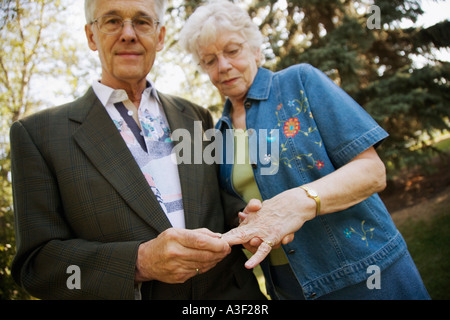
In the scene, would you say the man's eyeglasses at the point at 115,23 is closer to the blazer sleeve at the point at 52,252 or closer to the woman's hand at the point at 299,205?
the blazer sleeve at the point at 52,252

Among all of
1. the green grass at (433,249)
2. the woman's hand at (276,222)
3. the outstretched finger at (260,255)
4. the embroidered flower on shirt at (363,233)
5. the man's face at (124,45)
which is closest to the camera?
the outstretched finger at (260,255)

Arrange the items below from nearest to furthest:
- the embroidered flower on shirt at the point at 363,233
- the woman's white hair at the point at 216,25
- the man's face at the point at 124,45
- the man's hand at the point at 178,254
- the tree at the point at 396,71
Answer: the man's hand at the point at 178,254 < the embroidered flower on shirt at the point at 363,233 < the man's face at the point at 124,45 < the woman's white hair at the point at 216,25 < the tree at the point at 396,71

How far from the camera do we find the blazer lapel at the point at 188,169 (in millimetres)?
1777

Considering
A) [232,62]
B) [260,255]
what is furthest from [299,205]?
[232,62]

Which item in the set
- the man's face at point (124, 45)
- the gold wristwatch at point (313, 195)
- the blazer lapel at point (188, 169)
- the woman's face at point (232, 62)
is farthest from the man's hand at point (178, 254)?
the woman's face at point (232, 62)

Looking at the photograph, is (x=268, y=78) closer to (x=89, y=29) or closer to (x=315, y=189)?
(x=315, y=189)

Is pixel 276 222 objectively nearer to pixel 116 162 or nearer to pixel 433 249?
pixel 116 162

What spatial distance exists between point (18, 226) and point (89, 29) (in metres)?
1.39

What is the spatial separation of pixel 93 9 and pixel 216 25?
2.84 ft

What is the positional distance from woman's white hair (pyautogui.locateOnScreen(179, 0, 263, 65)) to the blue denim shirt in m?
0.58

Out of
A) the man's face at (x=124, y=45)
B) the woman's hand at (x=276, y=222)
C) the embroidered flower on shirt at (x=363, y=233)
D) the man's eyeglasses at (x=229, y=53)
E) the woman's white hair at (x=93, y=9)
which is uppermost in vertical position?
the woman's white hair at (x=93, y=9)

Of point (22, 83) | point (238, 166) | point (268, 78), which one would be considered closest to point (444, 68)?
point (268, 78)

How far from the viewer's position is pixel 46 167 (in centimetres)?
158

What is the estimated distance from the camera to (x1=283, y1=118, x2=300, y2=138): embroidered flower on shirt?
1.82 metres
